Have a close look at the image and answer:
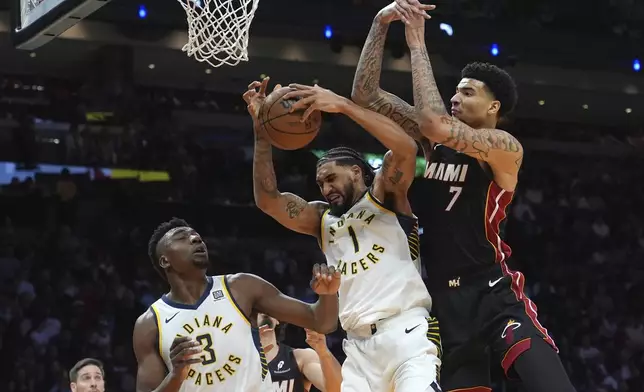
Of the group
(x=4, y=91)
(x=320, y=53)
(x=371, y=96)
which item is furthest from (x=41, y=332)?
(x=371, y=96)

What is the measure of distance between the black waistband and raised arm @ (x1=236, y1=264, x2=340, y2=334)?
1.69ft

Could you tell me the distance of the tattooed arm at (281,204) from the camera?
5.15 metres

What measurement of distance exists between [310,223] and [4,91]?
10443 mm

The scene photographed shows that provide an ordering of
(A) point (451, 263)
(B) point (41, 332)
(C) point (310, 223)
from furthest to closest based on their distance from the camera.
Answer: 1. (B) point (41, 332)
2. (C) point (310, 223)
3. (A) point (451, 263)

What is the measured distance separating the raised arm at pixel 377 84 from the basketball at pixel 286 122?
Answer: 0.96 ft

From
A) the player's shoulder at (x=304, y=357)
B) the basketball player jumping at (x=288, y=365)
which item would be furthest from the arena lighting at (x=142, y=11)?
the player's shoulder at (x=304, y=357)

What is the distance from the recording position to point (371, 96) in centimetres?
500

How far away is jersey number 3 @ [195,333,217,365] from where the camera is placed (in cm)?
508

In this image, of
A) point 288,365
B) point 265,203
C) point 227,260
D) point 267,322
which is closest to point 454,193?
point 265,203

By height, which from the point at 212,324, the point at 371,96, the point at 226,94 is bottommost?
the point at 226,94

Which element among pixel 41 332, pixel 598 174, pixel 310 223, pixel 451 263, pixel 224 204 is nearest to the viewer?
pixel 451 263

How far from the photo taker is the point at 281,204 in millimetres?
5203

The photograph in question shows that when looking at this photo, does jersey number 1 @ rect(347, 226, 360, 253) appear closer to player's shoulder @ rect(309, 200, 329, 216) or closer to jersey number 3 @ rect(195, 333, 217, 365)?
player's shoulder @ rect(309, 200, 329, 216)

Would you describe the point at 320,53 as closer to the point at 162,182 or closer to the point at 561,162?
the point at 162,182
